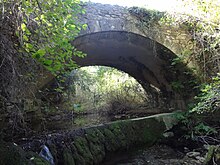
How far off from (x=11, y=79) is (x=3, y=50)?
10.4 inches

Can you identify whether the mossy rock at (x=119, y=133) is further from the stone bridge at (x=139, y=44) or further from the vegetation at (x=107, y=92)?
the vegetation at (x=107, y=92)

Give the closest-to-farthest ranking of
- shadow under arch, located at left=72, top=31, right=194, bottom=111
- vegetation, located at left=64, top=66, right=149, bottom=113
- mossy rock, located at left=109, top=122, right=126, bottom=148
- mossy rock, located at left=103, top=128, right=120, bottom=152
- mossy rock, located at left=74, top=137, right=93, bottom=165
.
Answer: mossy rock, located at left=74, top=137, right=93, bottom=165
mossy rock, located at left=103, top=128, right=120, bottom=152
mossy rock, located at left=109, top=122, right=126, bottom=148
shadow under arch, located at left=72, top=31, right=194, bottom=111
vegetation, located at left=64, top=66, right=149, bottom=113

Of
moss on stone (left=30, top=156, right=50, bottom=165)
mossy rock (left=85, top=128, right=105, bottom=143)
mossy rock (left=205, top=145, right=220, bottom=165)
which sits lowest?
mossy rock (left=205, top=145, right=220, bottom=165)

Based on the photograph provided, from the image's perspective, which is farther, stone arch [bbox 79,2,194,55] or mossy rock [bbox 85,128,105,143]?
stone arch [bbox 79,2,194,55]

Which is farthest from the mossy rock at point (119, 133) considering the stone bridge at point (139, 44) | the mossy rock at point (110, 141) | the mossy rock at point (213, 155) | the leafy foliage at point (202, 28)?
the leafy foliage at point (202, 28)

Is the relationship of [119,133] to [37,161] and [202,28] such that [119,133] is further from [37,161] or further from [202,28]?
[202,28]

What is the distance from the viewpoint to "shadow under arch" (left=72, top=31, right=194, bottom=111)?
506 cm

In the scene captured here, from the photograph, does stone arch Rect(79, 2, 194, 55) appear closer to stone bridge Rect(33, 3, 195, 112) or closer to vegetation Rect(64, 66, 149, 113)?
stone bridge Rect(33, 3, 195, 112)

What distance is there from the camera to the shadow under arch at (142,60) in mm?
Result: 5059

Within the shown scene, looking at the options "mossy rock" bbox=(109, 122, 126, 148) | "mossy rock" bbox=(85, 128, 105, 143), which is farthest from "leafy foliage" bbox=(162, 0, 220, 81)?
"mossy rock" bbox=(85, 128, 105, 143)

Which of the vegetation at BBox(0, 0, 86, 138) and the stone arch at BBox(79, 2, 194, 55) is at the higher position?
the stone arch at BBox(79, 2, 194, 55)

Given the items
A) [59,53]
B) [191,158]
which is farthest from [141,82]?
[59,53]

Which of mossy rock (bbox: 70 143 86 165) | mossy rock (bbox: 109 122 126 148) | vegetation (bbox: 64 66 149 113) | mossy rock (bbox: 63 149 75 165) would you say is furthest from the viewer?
vegetation (bbox: 64 66 149 113)

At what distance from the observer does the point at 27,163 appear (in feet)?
6.11
